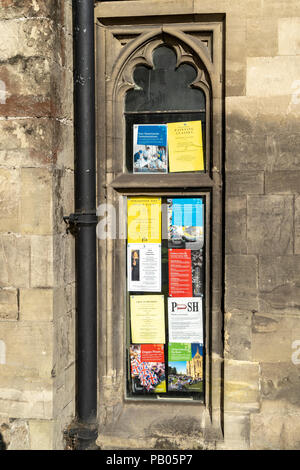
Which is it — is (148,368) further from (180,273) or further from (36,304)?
(36,304)

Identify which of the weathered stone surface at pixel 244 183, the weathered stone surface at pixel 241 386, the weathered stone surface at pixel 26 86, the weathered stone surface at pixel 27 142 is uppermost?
the weathered stone surface at pixel 26 86

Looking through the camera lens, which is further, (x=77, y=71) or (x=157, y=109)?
(x=157, y=109)

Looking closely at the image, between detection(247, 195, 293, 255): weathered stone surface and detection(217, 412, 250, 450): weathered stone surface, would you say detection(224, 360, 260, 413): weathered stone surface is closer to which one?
detection(217, 412, 250, 450): weathered stone surface

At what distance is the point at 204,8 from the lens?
10.7 ft

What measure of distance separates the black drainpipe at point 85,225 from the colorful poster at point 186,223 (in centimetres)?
67

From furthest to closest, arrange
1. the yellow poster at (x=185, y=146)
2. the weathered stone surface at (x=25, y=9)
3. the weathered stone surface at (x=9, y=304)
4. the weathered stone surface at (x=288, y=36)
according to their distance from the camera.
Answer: the yellow poster at (x=185, y=146) < the weathered stone surface at (x=288, y=36) < the weathered stone surface at (x=9, y=304) < the weathered stone surface at (x=25, y=9)

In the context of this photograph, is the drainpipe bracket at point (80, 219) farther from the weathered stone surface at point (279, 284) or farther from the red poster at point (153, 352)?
the weathered stone surface at point (279, 284)

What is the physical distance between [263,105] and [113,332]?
87.8 inches

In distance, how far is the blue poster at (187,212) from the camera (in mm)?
3479

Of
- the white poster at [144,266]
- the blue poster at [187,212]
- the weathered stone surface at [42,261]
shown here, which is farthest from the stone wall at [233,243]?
the white poster at [144,266]

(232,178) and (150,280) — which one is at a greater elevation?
(232,178)

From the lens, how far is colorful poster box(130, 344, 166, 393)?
353 cm
